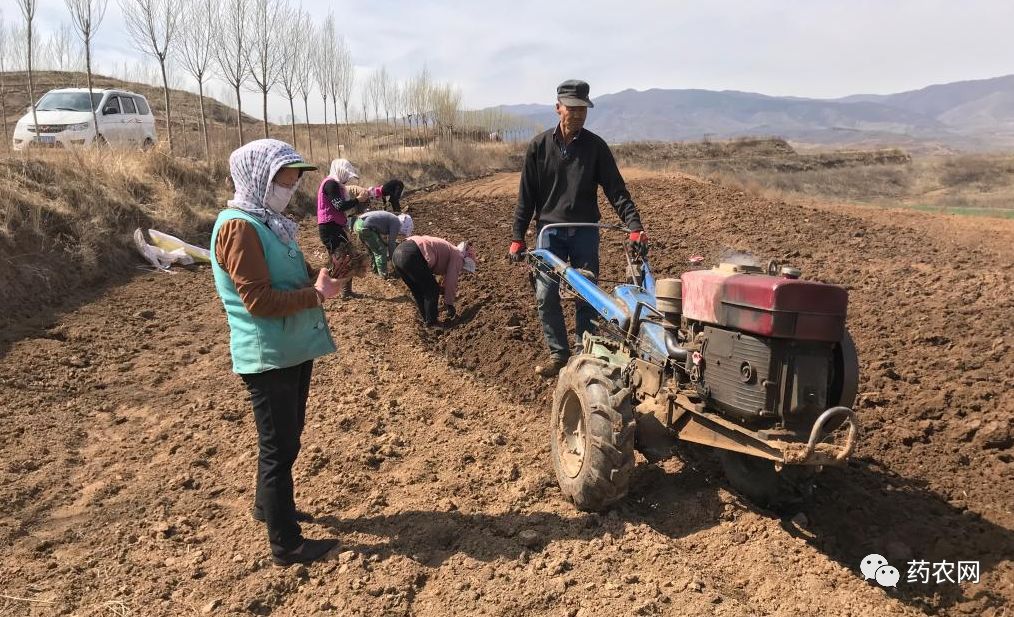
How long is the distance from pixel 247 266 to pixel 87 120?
1342 centimetres

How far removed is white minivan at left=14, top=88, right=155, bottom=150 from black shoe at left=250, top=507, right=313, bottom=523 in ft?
38.3

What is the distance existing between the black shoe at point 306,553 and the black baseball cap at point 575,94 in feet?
9.61

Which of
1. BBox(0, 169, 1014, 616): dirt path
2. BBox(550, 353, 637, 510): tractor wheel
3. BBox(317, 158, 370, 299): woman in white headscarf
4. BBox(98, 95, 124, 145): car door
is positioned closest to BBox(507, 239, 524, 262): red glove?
BBox(0, 169, 1014, 616): dirt path

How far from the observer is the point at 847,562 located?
3004mm

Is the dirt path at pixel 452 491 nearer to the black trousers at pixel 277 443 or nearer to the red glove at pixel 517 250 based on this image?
the black trousers at pixel 277 443

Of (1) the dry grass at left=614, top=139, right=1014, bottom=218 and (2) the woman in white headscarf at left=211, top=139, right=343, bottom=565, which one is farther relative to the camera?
(1) the dry grass at left=614, top=139, right=1014, bottom=218

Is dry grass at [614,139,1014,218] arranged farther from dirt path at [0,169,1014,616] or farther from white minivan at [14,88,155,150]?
white minivan at [14,88,155,150]

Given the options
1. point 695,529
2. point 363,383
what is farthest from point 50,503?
point 695,529

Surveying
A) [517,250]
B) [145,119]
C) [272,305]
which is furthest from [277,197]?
[145,119]

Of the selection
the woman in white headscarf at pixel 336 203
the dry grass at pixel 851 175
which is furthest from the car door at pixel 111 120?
the dry grass at pixel 851 175

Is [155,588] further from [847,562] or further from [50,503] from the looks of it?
[847,562]

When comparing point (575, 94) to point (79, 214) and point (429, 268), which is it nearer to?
point (429, 268)

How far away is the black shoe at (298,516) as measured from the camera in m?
3.21

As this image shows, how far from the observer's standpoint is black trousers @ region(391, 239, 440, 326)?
6480 mm
